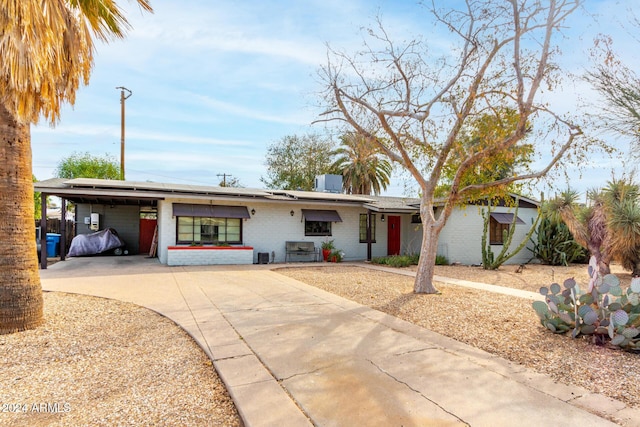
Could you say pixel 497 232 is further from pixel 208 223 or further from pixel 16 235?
pixel 16 235

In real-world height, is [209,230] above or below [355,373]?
above

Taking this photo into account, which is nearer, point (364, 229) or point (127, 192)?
point (127, 192)

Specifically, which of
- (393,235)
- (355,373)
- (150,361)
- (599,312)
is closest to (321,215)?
(393,235)

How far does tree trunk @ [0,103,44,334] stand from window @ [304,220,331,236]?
39.3 feet

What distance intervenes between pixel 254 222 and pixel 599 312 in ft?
41.4

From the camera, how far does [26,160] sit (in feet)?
18.1

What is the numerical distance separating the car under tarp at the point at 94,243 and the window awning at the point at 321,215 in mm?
9199

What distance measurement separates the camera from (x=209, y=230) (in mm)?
15016

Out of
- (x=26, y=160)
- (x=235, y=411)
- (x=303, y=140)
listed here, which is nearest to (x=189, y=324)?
(x=235, y=411)

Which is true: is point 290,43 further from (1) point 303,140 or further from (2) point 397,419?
(1) point 303,140

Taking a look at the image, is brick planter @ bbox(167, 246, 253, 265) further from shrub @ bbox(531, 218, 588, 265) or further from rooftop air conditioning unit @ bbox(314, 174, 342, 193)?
shrub @ bbox(531, 218, 588, 265)

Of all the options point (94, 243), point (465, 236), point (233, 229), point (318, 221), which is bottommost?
point (94, 243)

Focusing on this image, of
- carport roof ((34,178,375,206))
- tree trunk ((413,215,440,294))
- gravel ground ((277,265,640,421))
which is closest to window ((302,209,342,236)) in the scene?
carport roof ((34,178,375,206))

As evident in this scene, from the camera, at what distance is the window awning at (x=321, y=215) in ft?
53.9
